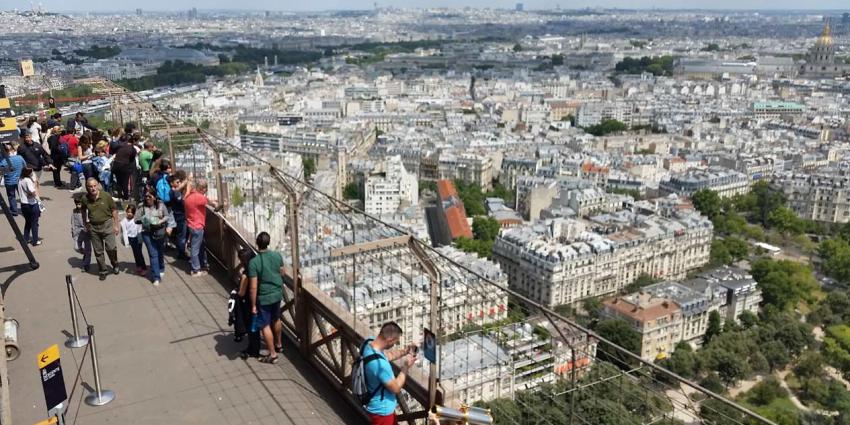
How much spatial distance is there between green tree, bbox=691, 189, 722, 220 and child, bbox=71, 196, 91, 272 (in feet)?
65.4

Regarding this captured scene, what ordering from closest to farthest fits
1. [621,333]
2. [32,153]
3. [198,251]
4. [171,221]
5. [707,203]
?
[198,251], [171,221], [32,153], [621,333], [707,203]

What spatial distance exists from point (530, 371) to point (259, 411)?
2819 millimetres

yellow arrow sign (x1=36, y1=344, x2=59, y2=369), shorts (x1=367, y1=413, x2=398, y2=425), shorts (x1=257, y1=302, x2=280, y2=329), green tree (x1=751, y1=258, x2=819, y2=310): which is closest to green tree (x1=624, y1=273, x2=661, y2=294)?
green tree (x1=751, y1=258, x2=819, y2=310)

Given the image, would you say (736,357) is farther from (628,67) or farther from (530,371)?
(628,67)

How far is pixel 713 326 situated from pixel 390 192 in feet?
31.8

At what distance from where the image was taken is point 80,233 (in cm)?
402

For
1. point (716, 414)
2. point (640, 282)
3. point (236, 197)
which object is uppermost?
point (236, 197)

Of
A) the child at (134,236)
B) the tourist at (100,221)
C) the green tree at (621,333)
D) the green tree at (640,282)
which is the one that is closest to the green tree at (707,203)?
the green tree at (640,282)

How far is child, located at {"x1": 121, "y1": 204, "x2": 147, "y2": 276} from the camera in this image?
13.2ft

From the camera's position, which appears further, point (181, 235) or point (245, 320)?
point (181, 235)

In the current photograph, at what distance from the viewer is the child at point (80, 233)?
13.1 ft

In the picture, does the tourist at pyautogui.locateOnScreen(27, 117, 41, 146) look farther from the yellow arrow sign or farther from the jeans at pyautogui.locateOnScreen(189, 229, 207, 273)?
the yellow arrow sign

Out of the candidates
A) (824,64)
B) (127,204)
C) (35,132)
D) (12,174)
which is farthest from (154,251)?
(824,64)

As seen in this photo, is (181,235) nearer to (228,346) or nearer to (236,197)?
(236,197)
